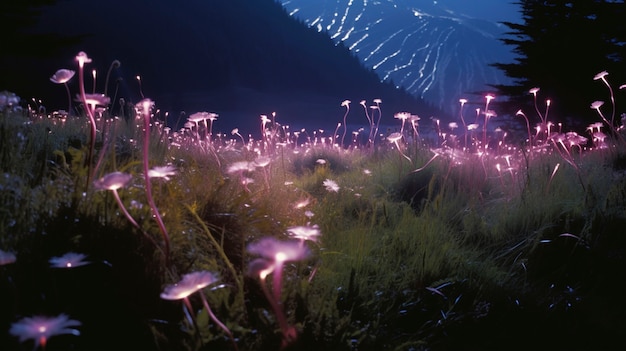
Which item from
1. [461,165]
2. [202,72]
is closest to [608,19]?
[461,165]

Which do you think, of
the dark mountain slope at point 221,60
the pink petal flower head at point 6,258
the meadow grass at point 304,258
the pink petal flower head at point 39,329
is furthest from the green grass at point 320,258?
the dark mountain slope at point 221,60

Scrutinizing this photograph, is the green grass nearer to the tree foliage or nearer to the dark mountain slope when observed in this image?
the tree foliage

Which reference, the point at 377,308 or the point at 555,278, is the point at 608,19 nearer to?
the point at 555,278

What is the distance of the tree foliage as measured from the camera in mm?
18766

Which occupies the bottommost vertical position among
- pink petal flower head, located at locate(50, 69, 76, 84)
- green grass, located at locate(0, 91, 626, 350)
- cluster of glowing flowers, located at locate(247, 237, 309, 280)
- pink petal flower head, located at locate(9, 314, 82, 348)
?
Result: green grass, located at locate(0, 91, 626, 350)

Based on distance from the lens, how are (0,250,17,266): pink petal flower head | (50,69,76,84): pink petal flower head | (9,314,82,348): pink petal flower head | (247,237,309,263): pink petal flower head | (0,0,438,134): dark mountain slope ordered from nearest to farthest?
(9,314,82,348): pink petal flower head
(247,237,309,263): pink petal flower head
(0,250,17,266): pink petal flower head
(50,69,76,84): pink petal flower head
(0,0,438,134): dark mountain slope

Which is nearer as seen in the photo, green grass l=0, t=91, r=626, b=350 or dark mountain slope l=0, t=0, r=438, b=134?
green grass l=0, t=91, r=626, b=350

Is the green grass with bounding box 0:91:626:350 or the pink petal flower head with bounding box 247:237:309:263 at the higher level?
the pink petal flower head with bounding box 247:237:309:263

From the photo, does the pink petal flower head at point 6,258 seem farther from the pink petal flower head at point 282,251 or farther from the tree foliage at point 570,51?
the tree foliage at point 570,51

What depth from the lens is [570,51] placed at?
1919 cm

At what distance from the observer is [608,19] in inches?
734

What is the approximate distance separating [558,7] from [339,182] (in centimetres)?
1923

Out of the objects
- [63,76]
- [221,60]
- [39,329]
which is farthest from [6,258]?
[221,60]

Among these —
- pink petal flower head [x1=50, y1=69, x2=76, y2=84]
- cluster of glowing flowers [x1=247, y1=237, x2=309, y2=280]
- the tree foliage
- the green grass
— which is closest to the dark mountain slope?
the tree foliage
